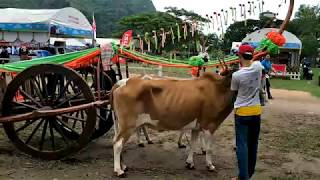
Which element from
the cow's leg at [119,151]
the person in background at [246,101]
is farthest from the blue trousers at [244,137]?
the cow's leg at [119,151]

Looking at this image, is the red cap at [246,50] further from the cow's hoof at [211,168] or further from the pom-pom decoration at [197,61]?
the pom-pom decoration at [197,61]

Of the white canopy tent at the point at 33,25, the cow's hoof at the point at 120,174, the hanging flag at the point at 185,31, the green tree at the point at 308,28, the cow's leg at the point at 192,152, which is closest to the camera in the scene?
the cow's hoof at the point at 120,174

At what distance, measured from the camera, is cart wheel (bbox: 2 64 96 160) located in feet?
21.9

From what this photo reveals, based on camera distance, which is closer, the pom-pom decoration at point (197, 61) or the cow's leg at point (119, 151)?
the cow's leg at point (119, 151)

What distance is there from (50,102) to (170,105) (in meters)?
1.85

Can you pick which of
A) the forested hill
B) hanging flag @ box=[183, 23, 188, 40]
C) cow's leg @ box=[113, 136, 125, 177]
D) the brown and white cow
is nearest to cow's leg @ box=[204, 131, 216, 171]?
the brown and white cow

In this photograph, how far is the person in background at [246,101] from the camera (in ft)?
18.3

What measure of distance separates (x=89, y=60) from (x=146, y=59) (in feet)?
3.17

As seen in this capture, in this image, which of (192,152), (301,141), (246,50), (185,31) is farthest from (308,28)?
(246,50)

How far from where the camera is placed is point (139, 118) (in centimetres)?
641

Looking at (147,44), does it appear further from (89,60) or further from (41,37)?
(41,37)

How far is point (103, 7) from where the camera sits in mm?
100438

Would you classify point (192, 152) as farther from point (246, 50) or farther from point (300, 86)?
point (300, 86)

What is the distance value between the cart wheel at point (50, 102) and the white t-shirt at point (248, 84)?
2.19 meters
